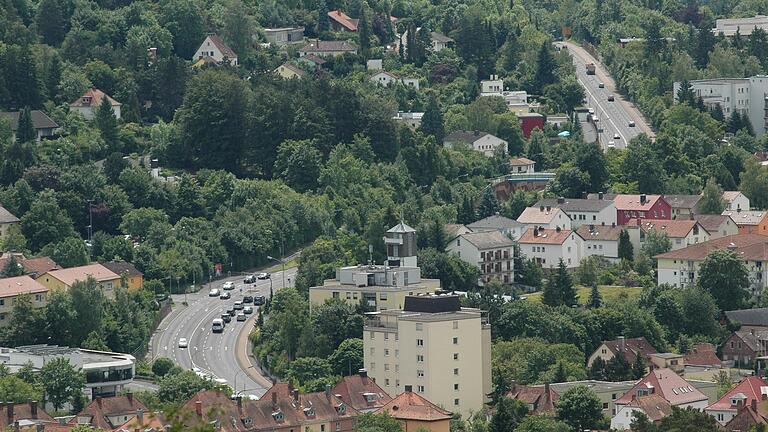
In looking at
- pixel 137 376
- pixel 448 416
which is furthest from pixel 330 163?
pixel 448 416

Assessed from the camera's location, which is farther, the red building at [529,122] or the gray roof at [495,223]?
the red building at [529,122]

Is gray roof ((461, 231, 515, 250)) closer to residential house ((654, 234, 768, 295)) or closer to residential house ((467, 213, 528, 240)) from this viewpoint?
residential house ((467, 213, 528, 240))

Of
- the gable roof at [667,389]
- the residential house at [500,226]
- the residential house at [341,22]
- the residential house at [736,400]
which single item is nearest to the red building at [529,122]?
the residential house at [341,22]

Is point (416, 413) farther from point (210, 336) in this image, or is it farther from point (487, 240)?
point (487, 240)

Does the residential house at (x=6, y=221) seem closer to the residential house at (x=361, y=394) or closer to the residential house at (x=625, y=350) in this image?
the residential house at (x=625, y=350)

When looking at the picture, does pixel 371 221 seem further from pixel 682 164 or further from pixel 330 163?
pixel 682 164

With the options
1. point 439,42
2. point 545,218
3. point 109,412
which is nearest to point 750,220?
point 545,218
